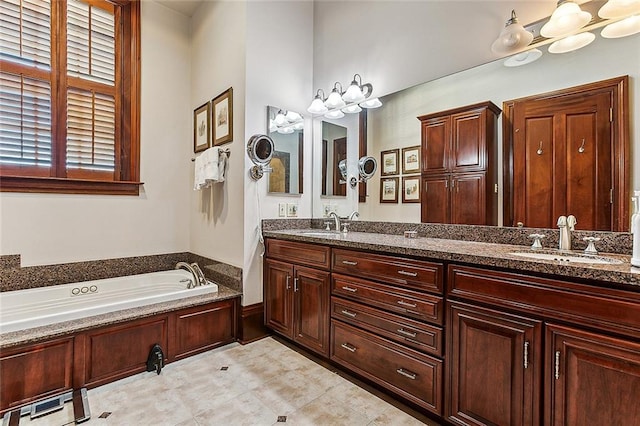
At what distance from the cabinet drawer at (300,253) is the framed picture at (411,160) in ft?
2.90

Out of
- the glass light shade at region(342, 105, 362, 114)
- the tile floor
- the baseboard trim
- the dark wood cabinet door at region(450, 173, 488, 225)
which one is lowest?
the tile floor

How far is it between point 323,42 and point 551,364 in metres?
3.09

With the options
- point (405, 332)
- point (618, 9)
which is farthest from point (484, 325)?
point (618, 9)

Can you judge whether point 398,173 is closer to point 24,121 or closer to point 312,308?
point 312,308

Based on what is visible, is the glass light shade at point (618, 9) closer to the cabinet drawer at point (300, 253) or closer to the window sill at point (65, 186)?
the cabinet drawer at point (300, 253)

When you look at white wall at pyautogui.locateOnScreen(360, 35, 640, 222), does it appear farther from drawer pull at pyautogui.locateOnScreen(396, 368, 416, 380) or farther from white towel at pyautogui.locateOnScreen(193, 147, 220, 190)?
white towel at pyautogui.locateOnScreen(193, 147, 220, 190)

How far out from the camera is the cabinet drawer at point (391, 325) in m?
1.57

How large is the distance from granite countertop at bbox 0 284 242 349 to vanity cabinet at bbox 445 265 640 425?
6.05 ft

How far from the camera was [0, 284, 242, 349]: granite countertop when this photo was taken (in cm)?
174

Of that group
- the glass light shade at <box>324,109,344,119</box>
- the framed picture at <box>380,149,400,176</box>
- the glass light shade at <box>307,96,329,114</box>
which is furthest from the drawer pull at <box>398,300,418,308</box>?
the glass light shade at <box>307,96,329,114</box>

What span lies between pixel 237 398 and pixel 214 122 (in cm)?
242

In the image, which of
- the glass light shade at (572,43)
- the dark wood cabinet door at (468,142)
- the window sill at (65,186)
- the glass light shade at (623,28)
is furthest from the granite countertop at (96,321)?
the glass light shade at (623,28)

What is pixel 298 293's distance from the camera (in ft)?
7.85

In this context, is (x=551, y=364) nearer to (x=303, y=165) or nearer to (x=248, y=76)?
(x=303, y=165)
